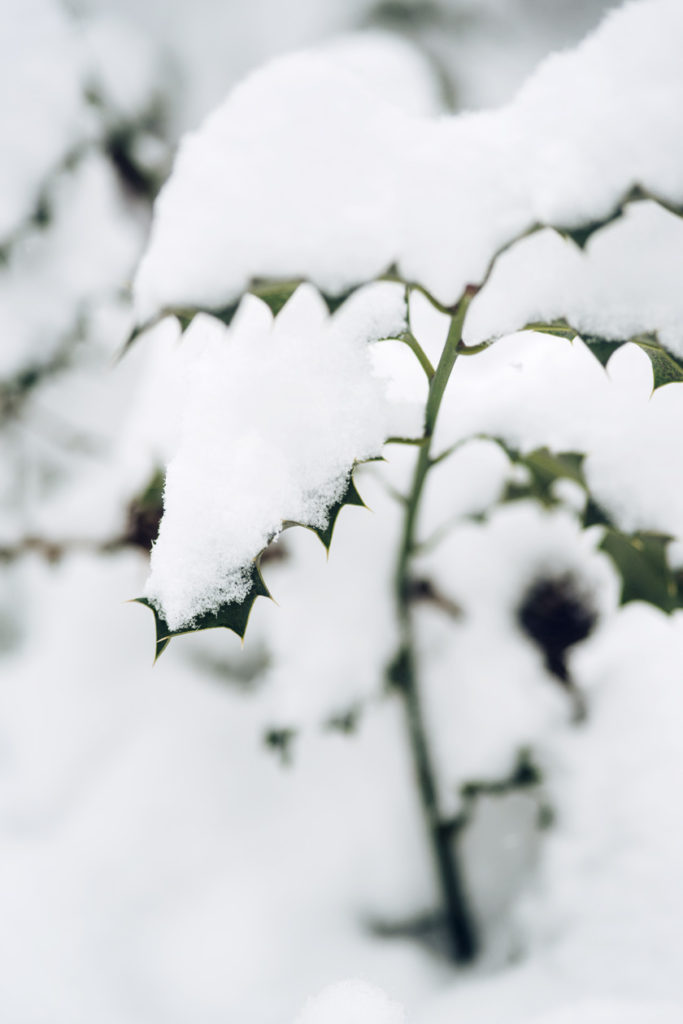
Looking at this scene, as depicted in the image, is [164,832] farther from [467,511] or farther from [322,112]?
[322,112]

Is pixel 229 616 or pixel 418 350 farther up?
pixel 418 350

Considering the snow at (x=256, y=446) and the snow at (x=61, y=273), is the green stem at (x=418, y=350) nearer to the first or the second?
the snow at (x=256, y=446)

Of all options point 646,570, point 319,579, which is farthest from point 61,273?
point 646,570

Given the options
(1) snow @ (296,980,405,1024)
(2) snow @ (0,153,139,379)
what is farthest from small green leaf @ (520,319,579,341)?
(2) snow @ (0,153,139,379)

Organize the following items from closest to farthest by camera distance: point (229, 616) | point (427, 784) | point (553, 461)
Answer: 1. point (229, 616)
2. point (553, 461)
3. point (427, 784)

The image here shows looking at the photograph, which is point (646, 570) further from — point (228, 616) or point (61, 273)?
point (61, 273)

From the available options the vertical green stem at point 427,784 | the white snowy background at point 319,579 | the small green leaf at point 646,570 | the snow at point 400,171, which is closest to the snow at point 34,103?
the white snowy background at point 319,579
